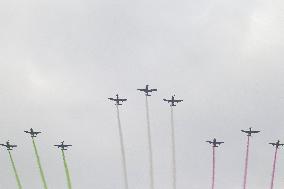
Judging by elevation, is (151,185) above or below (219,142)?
below

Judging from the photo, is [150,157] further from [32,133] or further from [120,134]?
[32,133]

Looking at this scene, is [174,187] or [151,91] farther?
[151,91]

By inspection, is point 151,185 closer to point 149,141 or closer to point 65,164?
point 149,141

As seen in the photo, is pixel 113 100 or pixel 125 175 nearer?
pixel 125 175

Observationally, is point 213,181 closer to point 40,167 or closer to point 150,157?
point 150,157

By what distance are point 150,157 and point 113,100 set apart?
799 inches

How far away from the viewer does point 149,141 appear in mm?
149375

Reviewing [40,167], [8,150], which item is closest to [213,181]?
[40,167]

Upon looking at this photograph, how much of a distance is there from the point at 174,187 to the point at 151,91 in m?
30.0

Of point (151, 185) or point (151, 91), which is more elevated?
point (151, 91)

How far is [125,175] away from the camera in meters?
143

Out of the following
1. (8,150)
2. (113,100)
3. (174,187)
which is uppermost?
(113,100)

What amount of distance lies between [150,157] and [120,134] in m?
10.4

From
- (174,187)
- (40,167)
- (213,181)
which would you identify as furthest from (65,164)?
(213,181)
